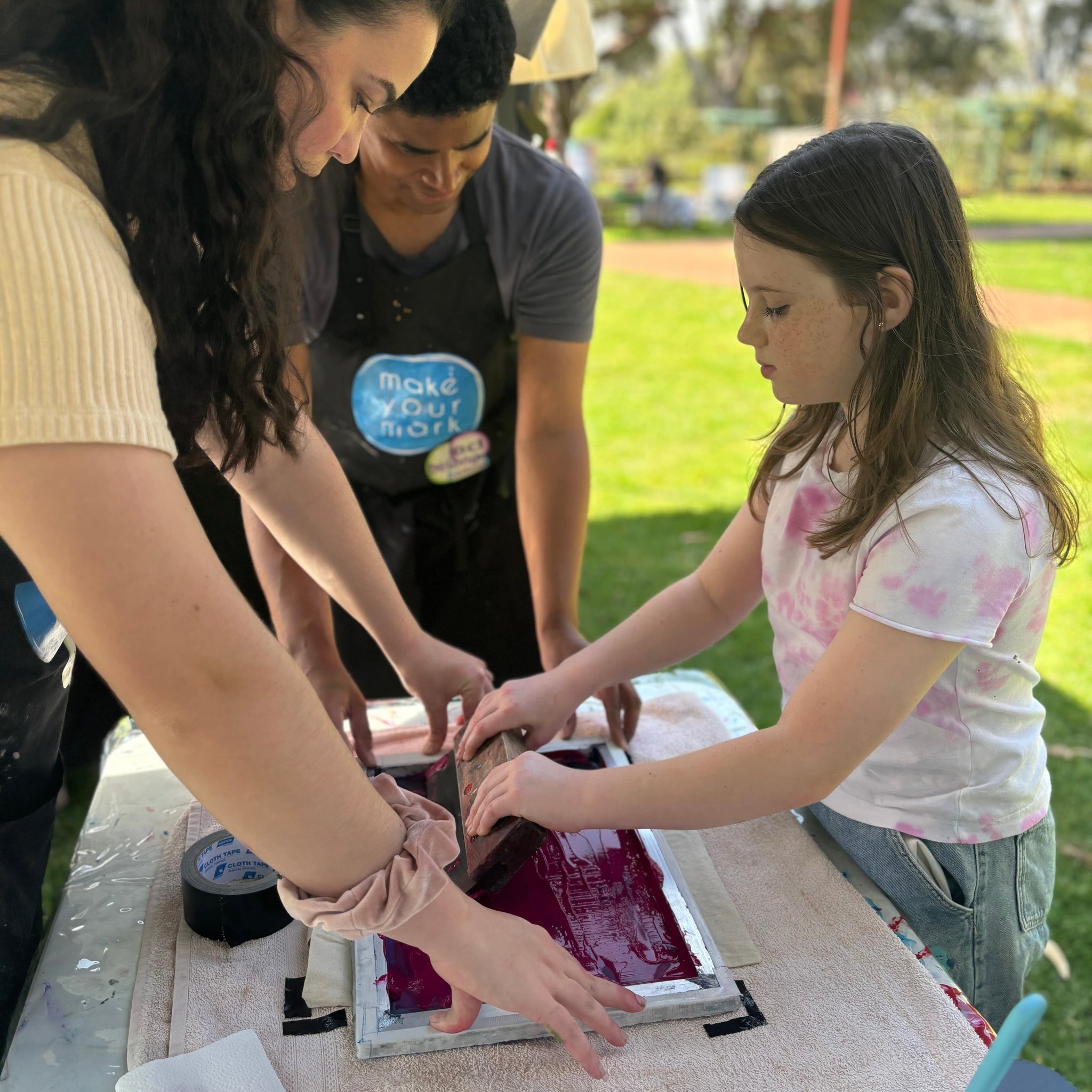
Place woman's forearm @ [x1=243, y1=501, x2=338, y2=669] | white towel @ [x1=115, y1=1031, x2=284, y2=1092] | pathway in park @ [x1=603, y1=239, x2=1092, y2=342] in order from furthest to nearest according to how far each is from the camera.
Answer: pathway in park @ [x1=603, y1=239, x2=1092, y2=342] < woman's forearm @ [x1=243, y1=501, x2=338, y2=669] < white towel @ [x1=115, y1=1031, x2=284, y2=1092]

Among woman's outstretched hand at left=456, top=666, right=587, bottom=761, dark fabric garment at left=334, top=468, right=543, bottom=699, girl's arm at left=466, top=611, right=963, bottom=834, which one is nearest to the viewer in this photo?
girl's arm at left=466, top=611, right=963, bottom=834

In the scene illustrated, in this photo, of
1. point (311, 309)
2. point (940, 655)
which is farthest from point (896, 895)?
point (311, 309)

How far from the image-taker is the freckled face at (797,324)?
1108 mm

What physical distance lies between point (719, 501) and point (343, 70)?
4021 mm

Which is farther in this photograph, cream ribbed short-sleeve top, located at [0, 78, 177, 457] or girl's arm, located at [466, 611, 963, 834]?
girl's arm, located at [466, 611, 963, 834]

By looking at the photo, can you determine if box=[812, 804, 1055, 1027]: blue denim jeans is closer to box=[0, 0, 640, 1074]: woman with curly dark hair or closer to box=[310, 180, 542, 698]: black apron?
box=[0, 0, 640, 1074]: woman with curly dark hair

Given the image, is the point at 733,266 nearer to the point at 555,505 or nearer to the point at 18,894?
the point at 555,505

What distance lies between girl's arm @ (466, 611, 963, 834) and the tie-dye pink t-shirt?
0.04 m

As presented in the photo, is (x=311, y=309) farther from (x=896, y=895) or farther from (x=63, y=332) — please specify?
(x=896, y=895)

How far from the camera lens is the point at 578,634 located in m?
1.84

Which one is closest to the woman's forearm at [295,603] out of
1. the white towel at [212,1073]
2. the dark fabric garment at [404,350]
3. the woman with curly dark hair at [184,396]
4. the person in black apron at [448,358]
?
the person in black apron at [448,358]

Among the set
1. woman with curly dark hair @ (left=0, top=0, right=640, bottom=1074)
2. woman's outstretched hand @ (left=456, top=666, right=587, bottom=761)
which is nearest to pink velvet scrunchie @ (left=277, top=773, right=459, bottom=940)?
woman with curly dark hair @ (left=0, top=0, right=640, bottom=1074)

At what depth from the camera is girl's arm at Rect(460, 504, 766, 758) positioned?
142 cm

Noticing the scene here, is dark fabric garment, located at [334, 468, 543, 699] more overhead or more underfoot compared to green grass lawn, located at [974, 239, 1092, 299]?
more overhead
